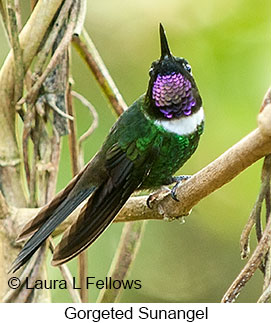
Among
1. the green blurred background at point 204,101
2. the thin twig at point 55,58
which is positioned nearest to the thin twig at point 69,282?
the green blurred background at point 204,101

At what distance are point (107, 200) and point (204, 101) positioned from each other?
630 mm

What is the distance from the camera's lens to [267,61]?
1901 millimetres

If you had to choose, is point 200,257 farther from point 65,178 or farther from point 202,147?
point 65,178

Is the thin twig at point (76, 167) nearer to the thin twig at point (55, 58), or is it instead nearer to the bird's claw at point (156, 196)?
the thin twig at point (55, 58)

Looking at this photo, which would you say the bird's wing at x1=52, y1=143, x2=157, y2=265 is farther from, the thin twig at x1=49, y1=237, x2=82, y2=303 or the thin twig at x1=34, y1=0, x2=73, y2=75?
the thin twig at x1=34, y1=0, x2=73, y2=75

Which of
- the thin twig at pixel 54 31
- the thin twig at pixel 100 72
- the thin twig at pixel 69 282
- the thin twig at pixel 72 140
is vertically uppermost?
the thin twig at pixel 54 31

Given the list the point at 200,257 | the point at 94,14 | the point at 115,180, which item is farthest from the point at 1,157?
the point at 200,257

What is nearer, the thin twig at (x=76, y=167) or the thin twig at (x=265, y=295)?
the thin twig at (x=265, y=295)

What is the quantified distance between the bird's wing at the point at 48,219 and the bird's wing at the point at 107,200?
33 millimetres

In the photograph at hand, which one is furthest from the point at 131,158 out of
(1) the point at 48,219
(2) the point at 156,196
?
(1) the point at 48,219

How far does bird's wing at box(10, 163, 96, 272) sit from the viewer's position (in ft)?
4.54

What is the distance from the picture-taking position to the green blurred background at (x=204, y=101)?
191cm

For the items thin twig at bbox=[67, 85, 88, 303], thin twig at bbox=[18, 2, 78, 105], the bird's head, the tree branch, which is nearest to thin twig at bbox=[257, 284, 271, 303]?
the tree branch

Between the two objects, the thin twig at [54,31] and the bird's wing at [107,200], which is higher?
the thin twig at [54,31]
